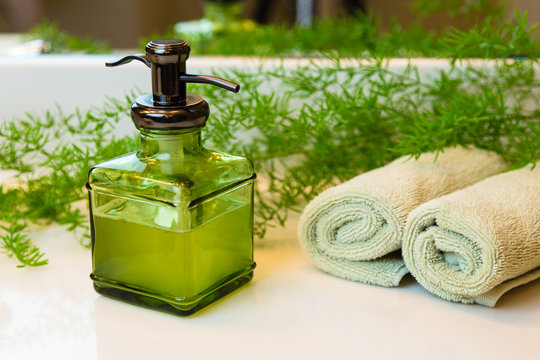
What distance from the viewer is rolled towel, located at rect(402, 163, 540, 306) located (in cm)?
47

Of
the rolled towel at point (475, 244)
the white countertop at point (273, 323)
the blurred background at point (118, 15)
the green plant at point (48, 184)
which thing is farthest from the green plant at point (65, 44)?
the blurred background at point (118, 15)

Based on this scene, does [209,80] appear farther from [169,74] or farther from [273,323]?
[273,323]

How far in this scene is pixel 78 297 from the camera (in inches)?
20.6

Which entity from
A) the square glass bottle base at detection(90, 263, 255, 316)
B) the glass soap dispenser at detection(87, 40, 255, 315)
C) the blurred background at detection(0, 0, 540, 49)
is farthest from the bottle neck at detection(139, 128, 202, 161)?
the blurred background at detection(0, 0, 540, 49)

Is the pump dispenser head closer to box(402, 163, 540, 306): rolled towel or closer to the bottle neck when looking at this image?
the bottle neck

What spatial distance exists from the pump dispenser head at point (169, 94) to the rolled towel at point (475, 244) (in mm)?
184

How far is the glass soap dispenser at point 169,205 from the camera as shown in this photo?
1.51 ft

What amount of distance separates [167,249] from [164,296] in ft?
0.13

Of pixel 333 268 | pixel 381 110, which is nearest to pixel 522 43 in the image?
pixel 381 110

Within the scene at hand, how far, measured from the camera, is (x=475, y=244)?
0.48m

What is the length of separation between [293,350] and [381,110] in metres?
0.34

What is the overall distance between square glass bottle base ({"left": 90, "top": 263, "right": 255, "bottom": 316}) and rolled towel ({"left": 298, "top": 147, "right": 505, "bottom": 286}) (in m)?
0.08

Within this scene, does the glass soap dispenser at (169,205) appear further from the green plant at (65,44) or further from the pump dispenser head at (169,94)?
the green plant at (65,44)

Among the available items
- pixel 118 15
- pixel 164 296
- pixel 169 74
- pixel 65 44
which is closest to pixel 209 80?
pixel 169 74
